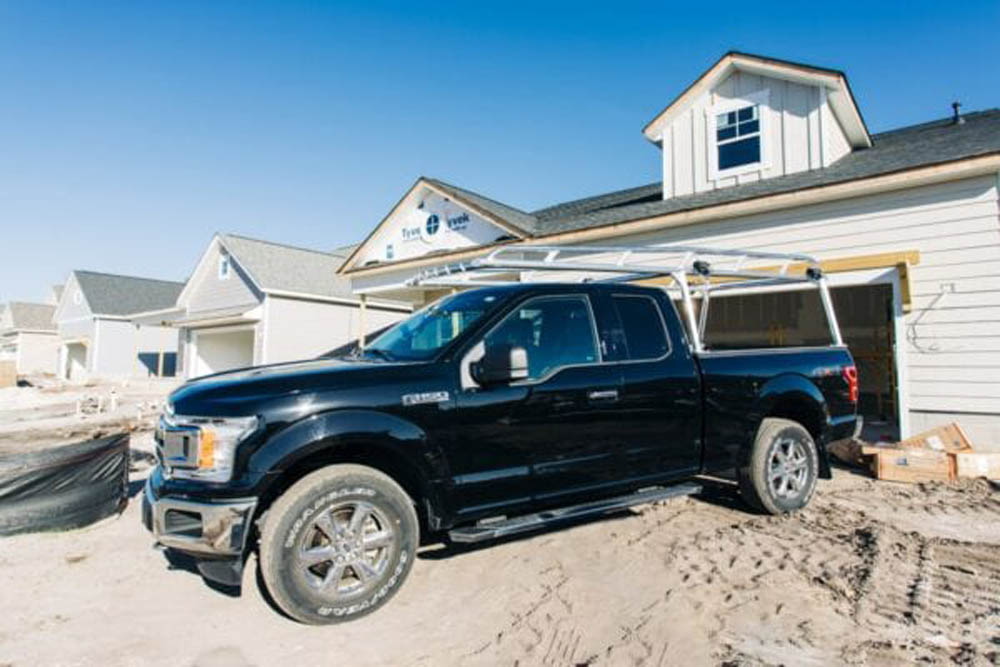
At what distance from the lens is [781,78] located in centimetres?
1048

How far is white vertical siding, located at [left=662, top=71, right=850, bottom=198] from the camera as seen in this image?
10.0m

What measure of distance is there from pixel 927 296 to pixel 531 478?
Result: 7157 mm

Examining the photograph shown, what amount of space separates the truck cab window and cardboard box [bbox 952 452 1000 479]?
17.8 feet

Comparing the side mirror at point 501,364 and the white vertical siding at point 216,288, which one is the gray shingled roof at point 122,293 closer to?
the white vertical siding at point 216,288

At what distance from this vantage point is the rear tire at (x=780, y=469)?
495 cm

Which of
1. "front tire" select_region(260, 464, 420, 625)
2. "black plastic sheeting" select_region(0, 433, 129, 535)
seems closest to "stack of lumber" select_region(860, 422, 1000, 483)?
"front tire" select_region(260, 464, 420, 625)

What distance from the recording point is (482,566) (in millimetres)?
4035

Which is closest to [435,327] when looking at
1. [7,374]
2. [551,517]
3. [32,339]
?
[551,517]

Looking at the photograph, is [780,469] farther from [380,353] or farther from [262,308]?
[262,308]

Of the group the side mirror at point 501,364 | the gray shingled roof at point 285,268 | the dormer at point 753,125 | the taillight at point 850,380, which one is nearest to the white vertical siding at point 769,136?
the dormer at point 753,125

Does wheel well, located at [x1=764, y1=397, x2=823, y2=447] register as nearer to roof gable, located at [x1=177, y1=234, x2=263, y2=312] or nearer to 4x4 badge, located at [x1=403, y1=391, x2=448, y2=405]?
4x4 badge, located at [x1=403, y1=391, x2=448, y2=405]

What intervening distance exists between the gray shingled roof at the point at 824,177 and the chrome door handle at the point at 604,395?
6.23m

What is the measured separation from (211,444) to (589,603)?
2461mm

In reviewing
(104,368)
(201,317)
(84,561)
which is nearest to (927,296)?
(84,561)
